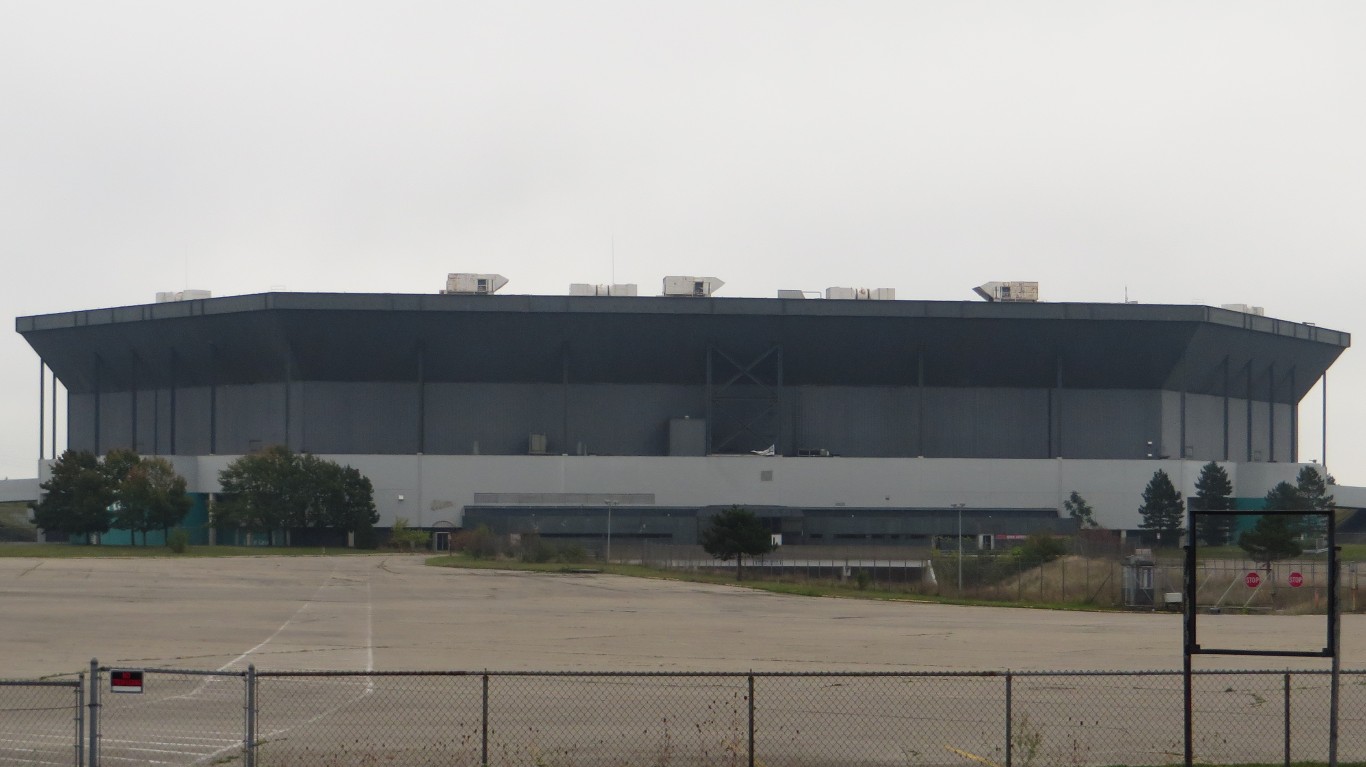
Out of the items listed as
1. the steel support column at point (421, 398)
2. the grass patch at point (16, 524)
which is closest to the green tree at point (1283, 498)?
the steel support column at point (421, 398)

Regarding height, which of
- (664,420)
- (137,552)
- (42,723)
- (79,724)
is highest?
(664,420)

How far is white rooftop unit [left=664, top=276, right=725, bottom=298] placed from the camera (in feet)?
377

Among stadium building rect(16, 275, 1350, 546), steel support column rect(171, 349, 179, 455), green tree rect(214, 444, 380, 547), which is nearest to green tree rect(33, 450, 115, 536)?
green tree rect(214, 444, 380, 547)

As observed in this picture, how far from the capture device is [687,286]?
11538cm

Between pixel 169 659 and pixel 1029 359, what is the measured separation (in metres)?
92.3

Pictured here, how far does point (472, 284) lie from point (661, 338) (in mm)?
15230

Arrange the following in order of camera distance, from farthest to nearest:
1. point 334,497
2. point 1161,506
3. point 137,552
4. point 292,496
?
point 1161,506
point 334,497
point 292,496
point 137,552

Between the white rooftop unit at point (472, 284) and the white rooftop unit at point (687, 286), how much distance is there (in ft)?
42.4

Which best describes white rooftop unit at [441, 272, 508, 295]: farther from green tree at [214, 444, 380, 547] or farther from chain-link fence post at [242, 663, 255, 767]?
chain-link fence post at [242, 663, 255, 767]

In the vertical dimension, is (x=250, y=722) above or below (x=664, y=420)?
below

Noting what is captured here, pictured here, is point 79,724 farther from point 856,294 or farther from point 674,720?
point 856,294

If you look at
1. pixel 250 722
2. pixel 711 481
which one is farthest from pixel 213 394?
pixel 250 722

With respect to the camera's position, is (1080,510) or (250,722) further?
(1080,510)

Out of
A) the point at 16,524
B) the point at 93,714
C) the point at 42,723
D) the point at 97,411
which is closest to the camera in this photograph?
the point at 93,714
